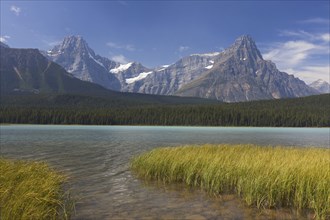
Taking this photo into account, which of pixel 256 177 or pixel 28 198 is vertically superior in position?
pixel 256 177

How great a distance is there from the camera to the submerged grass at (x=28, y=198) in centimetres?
1138

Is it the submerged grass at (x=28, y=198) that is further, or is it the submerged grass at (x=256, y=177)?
the submerged grass at (x=256, y=177)

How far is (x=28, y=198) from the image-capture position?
12445 mm

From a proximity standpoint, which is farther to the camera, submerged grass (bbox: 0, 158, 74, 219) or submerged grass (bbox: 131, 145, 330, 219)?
submerged grass (bbox: 131, 145, 330, 219)

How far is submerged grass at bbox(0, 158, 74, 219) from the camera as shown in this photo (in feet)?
37.3

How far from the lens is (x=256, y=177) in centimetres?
1673

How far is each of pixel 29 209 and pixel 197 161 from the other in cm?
1215

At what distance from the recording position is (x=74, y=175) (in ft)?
78.8

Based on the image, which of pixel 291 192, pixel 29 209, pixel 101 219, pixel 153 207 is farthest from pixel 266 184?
pixel 29 209

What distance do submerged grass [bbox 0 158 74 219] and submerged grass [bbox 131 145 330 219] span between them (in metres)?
7.66

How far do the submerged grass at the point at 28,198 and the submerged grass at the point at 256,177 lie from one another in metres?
7.66

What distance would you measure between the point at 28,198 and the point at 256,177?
413 inches

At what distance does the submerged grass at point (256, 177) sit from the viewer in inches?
611

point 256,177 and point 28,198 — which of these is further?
point 256,177
